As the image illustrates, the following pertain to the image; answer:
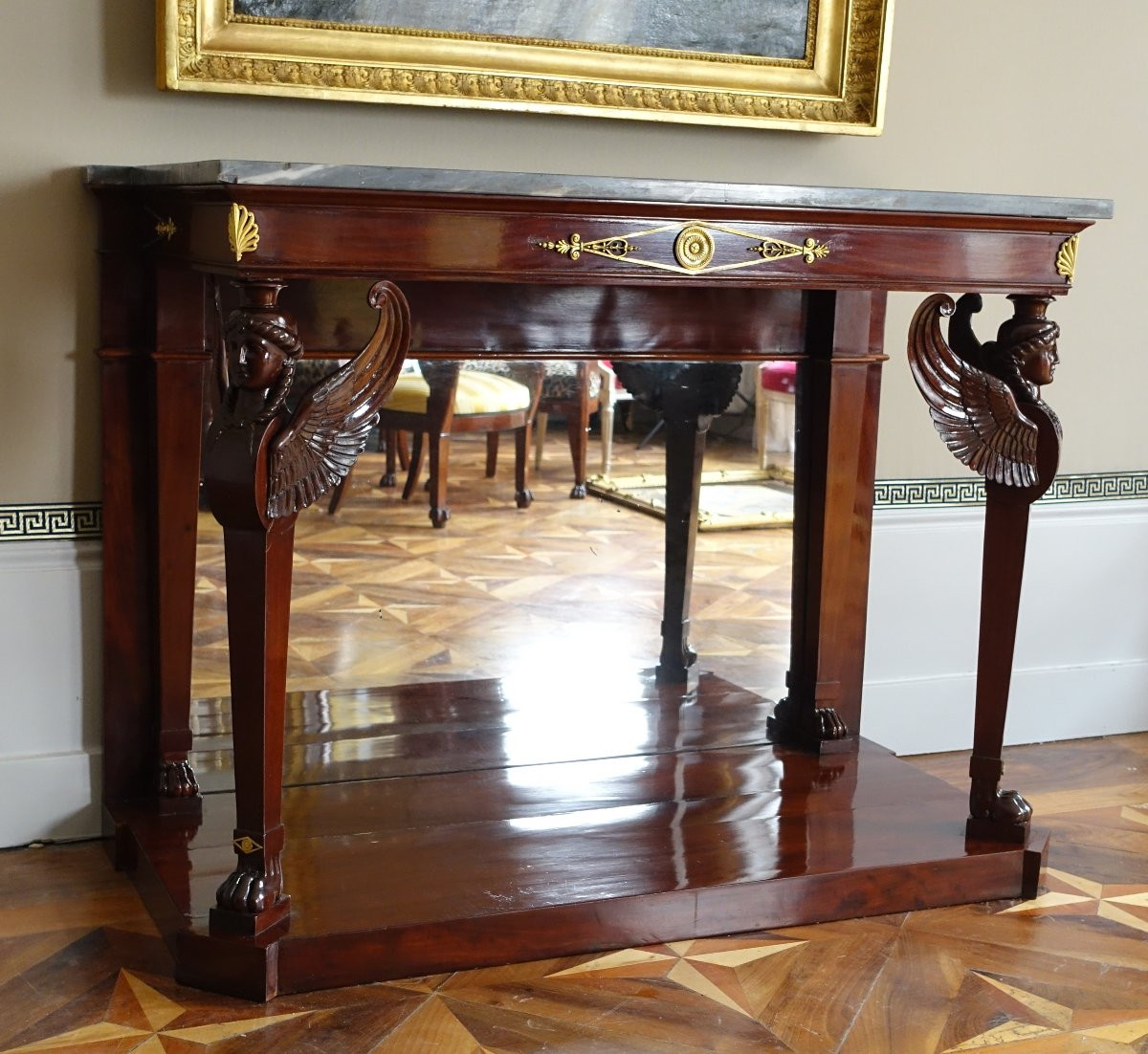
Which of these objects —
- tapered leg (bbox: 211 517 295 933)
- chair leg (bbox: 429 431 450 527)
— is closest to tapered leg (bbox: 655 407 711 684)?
chair leg (bbox: 429 431 450 527)

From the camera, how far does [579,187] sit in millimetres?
2043

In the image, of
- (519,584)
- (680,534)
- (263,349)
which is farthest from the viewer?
(680,534)

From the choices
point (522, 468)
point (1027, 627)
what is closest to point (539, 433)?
point (522, 468)

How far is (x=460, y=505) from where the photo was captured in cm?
276

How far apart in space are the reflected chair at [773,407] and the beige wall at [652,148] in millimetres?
333

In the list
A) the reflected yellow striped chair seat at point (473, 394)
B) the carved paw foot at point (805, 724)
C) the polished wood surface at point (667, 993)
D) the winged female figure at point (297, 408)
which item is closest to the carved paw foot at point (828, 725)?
the carved paw foot at point (805, 724)

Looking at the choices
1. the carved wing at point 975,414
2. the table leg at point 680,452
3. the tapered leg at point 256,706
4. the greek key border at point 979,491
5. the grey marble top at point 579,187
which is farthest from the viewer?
the greek key border at point 979,491

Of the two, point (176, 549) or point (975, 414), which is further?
point (176, 549)

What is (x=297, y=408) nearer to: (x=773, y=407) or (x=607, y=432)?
(x=607, y=432)

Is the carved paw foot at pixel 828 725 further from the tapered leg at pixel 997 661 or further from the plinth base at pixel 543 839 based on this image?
the tapered leg at pixel 997 661

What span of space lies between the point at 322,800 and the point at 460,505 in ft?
2.01

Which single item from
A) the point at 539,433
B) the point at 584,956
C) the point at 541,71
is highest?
the point at 541,71

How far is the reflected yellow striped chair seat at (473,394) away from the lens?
2637 millimetres

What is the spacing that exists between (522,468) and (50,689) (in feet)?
3.15
